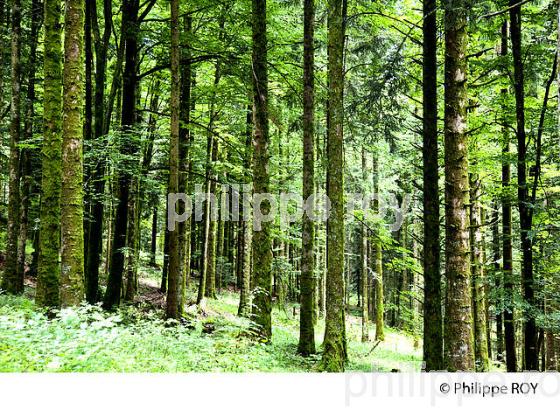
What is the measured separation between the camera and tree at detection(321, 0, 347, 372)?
8.06 m

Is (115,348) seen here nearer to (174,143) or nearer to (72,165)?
(72,165)

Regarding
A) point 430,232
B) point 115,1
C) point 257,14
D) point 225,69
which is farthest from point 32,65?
point 430,232

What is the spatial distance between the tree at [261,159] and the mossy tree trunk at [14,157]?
22.2 ft

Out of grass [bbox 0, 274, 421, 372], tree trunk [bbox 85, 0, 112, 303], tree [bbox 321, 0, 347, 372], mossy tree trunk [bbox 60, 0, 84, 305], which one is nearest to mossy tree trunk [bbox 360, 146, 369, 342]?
grass [bbox 0, 274, 421, 372]

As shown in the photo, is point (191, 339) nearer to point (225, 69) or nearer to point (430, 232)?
point (430, 232)

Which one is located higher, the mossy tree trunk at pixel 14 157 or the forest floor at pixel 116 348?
the mossy tree trunk at pixel 14 157

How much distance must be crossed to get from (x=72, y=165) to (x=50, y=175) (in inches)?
Answer: 47.8

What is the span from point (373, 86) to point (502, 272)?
199 inches

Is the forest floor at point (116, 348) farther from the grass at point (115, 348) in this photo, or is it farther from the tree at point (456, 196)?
the tree at point (456, 196)

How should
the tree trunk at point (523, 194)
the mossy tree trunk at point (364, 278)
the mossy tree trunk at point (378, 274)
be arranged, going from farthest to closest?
the mossy tree trunk at point (378, 274) < the mossy tree trunk at point (364, 278) < the tree trunk at point (523, 194)

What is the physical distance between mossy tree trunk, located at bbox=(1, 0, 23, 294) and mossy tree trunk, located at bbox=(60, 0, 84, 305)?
206 inches

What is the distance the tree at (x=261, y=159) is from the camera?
967cm

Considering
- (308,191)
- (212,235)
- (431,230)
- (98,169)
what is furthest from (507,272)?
(212,235)

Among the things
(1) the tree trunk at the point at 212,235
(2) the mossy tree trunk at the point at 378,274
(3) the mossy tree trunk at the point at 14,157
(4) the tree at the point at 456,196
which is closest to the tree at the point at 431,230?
(4) the tree at the point at 456,196
